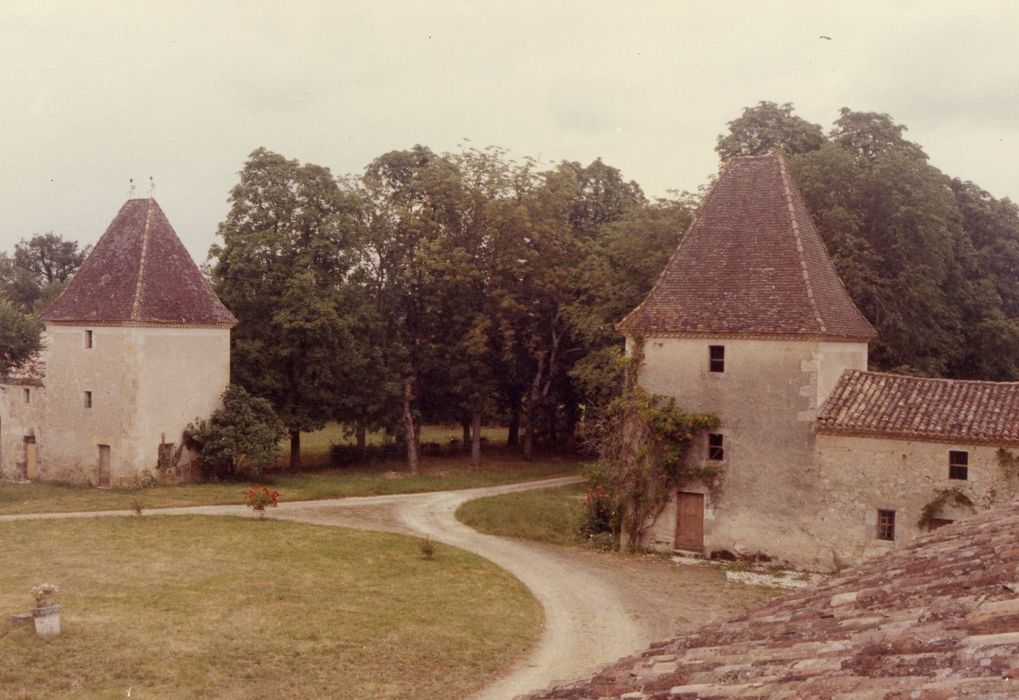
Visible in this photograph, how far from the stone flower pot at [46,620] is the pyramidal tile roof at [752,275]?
15803 mm

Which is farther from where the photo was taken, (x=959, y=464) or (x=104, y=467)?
(x=104, y=467)

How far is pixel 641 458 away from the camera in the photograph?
2420 centimetres

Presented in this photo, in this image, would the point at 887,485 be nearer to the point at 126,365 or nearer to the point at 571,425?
the point at 126,365

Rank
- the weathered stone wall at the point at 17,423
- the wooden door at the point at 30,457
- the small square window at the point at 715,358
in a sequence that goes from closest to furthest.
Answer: the small square window at the point at 715,358
the weathered stone wall at the point at 17,423
the wooden door at the point at 30,457

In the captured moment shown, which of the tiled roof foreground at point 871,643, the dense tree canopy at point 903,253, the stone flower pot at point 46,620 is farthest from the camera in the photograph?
the dense tree canopy at point 903,253

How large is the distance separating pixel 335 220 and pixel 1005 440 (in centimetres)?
2695

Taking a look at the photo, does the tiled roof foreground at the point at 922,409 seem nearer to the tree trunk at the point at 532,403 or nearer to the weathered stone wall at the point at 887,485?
the weathered stone wall at the point at 887,485

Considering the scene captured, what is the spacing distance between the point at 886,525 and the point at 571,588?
809 centimetres

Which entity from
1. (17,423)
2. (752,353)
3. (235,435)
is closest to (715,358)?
(752,353)

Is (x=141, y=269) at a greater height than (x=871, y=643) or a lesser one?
greater

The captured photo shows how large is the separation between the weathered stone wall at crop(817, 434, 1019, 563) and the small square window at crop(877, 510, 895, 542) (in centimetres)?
11

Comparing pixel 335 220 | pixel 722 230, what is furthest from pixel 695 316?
pixel 335 220

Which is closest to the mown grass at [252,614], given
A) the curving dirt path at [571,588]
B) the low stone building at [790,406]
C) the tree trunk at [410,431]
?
the curving dirt path at [571,588]

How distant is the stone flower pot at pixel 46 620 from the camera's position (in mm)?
14586
